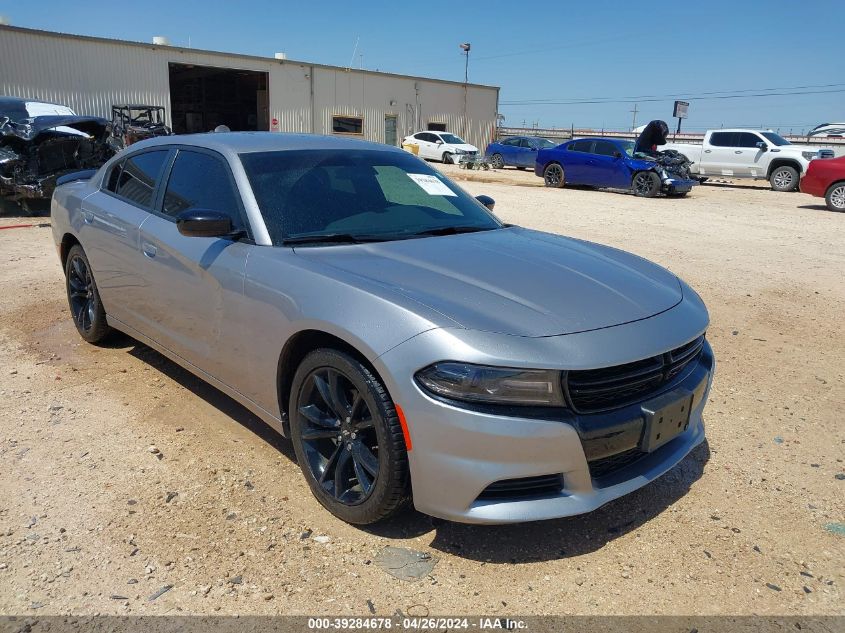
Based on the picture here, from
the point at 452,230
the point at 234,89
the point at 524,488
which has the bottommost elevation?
the point at 524,488

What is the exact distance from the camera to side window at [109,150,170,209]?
4082mm

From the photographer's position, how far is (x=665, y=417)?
2588 millimetres

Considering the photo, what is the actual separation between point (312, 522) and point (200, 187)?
1.94m

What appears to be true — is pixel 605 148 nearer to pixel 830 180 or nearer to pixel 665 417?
pixel 830 180

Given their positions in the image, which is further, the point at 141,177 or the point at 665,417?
the point at 141,177

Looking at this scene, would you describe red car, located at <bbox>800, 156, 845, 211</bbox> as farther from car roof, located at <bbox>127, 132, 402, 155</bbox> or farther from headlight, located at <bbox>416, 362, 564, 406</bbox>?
headlight, located at <bbox>416, 362, 564, 406</bbox>

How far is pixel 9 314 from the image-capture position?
575 cm

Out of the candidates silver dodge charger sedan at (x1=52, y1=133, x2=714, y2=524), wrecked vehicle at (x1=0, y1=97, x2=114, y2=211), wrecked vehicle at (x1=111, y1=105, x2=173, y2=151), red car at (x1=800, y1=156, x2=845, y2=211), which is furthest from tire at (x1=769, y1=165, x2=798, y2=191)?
silver dodge charger sedan at (x1=52, y1=133, x2=714, y2=524)

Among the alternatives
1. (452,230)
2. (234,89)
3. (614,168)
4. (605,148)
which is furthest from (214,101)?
(452,230)

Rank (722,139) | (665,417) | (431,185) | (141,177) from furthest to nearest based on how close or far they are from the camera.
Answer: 1. (722,139)
2. (141,177)
3. (431,185)
4. (665,417)

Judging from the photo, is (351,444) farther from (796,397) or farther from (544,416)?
(796,397)

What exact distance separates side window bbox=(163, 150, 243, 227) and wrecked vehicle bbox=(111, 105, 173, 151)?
6441mm

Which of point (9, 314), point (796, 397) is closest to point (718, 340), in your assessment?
point (796, 397)

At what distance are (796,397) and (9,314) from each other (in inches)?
241
